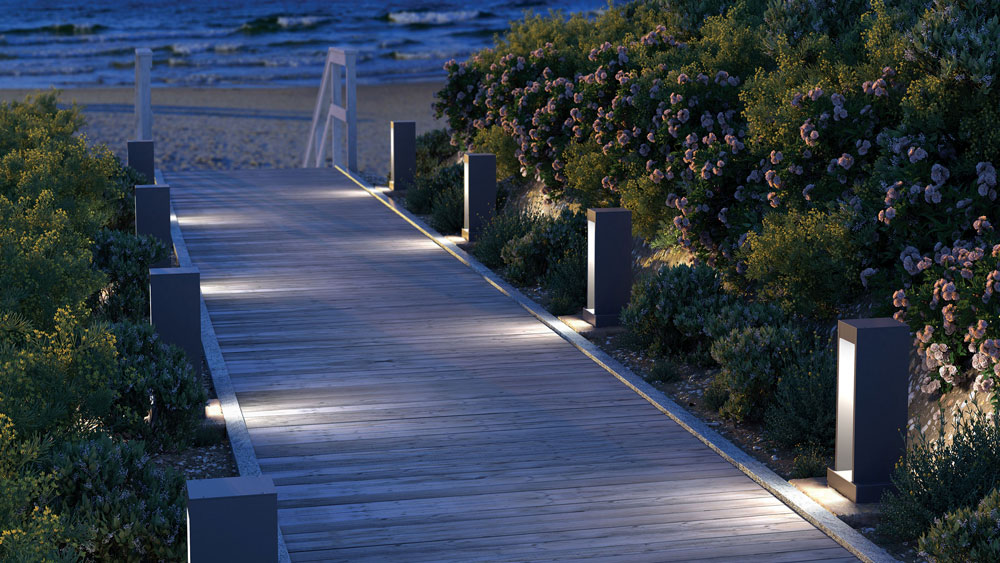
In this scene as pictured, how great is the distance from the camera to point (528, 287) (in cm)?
963

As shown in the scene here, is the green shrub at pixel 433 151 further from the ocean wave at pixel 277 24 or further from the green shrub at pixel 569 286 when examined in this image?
the ocean wave at pixel 277 24

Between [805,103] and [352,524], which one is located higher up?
[805,103]

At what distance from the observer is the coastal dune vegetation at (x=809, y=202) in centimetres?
574

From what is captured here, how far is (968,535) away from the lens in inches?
170

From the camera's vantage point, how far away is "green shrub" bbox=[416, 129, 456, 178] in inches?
600

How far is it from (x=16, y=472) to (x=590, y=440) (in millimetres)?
2813

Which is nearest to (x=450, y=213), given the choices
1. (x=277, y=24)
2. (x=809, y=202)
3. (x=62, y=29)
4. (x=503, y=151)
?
(x=503, y=151)

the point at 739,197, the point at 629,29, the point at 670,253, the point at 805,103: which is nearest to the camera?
the point at 805,103

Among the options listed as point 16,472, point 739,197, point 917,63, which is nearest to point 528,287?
point 739,197

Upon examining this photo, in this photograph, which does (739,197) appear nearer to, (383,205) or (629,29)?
(629,29)

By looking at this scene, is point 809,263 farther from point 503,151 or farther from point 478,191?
point 503,151

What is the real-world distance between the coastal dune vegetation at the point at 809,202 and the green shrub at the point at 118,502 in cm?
289

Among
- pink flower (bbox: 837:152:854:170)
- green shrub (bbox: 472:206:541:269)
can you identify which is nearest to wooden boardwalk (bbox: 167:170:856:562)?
green shrub (bbox: 472:206:541:269)

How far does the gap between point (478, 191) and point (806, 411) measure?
19.1 feet
